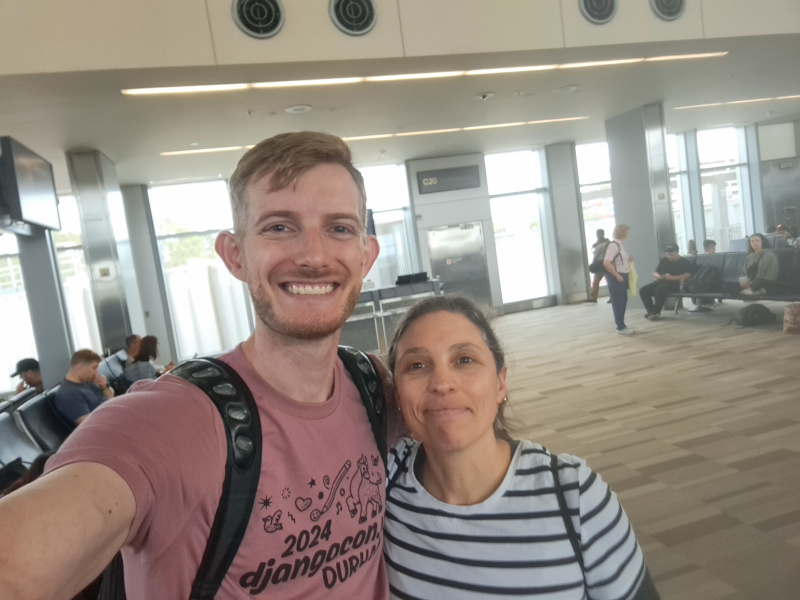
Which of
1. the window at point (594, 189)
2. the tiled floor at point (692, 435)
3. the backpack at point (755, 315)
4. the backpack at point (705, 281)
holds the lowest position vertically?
the tiled floor at point (692, 435)

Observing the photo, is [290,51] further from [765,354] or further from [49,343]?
[765,354]

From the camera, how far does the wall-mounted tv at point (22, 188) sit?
19.1 feet

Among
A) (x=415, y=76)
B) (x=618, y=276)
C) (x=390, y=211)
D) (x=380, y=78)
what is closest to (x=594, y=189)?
(x=390, y=211)

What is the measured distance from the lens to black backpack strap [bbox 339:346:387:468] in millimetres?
1339

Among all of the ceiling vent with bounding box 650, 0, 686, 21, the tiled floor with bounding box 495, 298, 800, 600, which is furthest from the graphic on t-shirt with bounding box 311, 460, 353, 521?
the ceiling vent with bounding box 650, 0, 686, 21

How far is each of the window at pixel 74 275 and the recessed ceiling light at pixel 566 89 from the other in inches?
368

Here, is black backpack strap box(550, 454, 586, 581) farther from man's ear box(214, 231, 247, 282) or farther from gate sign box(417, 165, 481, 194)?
gate sign box(417, 165, 481, 194)

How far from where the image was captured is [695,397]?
513 centimetres

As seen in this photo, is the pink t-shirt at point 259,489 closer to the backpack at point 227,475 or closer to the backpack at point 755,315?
the backpack at point 227,475

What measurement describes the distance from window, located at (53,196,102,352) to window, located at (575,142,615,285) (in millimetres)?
11645

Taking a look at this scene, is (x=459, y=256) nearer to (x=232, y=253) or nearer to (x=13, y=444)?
(x=13, y=444)

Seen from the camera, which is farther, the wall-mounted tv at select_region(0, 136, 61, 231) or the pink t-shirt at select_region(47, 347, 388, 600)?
the wall-mounted tv at select_region(0, 136, 61, 231)

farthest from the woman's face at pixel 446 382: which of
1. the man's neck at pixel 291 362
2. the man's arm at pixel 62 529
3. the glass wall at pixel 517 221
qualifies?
the glass wall at pixel 517 221

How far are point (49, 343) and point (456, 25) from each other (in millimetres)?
6375
